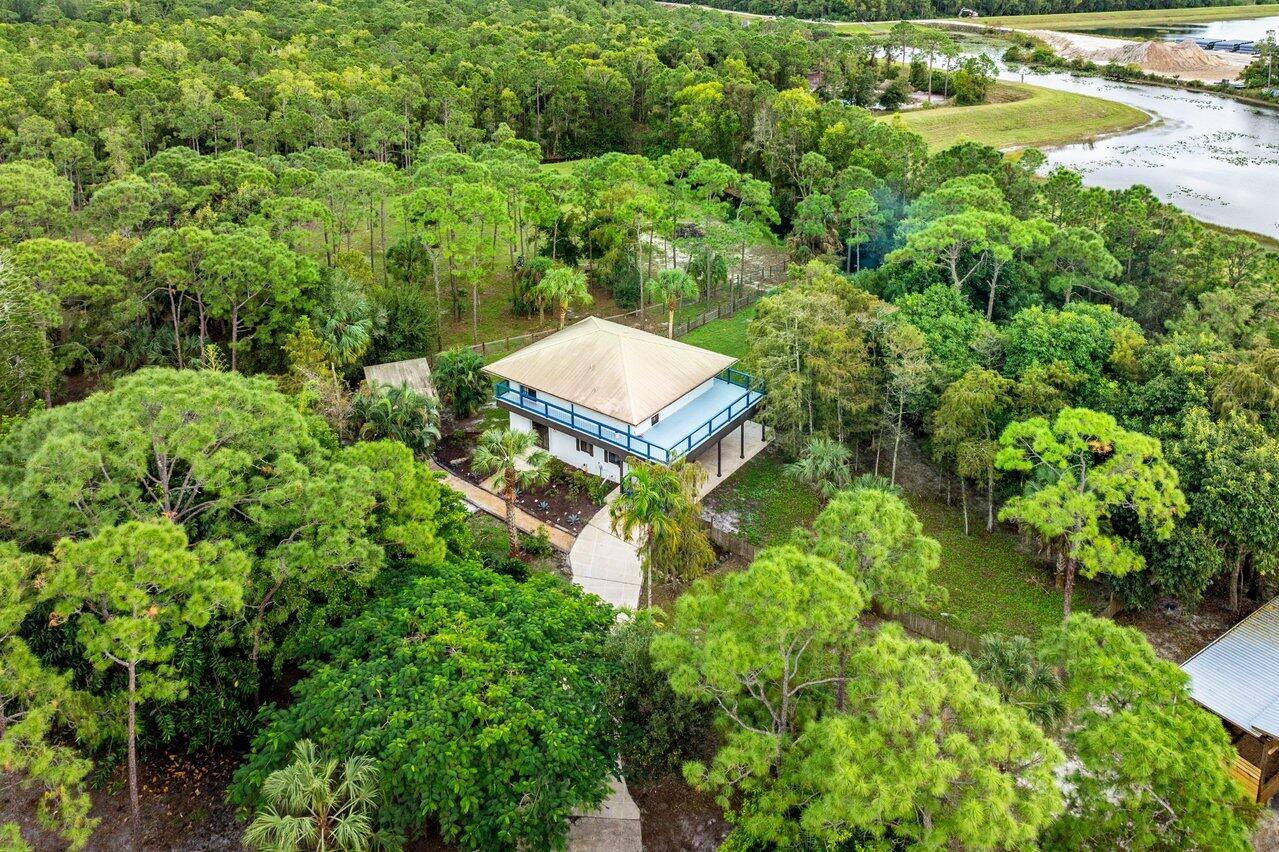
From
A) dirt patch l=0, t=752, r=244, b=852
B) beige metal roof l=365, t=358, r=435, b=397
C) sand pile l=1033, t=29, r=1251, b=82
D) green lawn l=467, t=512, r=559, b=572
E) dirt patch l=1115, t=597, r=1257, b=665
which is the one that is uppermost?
sand pile l=1033, t=29, r=1251, b=82

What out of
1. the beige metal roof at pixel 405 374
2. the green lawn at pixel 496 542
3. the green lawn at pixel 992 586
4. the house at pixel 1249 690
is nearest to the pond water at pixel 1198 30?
the green lawn at pixel 992 586

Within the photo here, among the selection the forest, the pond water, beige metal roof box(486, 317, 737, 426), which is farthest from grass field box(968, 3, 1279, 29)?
beige metal roof box(486, 317, 737, 426)

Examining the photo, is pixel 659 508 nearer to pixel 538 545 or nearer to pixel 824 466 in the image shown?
pixel 538 545

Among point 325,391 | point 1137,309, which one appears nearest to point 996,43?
point 1137,309

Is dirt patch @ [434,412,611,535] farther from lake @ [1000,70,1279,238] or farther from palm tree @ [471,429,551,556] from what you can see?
lake @ [1000,70,1279,238]

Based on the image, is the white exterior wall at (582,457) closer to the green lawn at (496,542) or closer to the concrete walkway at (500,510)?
the concrete walkway at (500,510)

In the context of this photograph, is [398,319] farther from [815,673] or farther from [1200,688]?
[1200,688]
